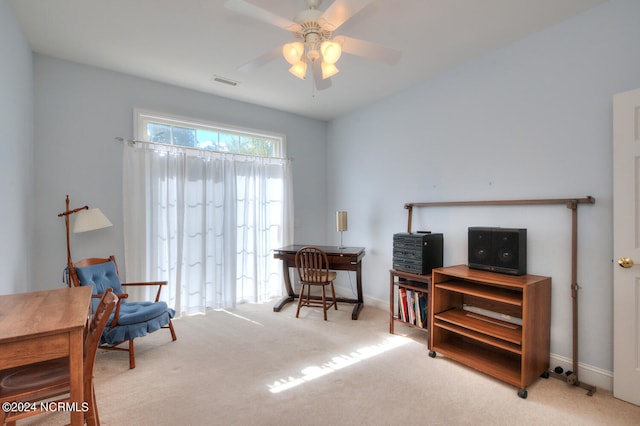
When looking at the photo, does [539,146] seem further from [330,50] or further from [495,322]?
[330,50]

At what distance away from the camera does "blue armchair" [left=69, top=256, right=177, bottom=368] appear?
2312mm

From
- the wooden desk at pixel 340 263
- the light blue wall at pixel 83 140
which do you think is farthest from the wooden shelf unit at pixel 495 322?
the light blue wall at pixel 83 140

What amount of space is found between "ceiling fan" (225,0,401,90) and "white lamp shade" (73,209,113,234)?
1.93 meters

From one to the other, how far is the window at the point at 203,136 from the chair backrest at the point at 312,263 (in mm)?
1532

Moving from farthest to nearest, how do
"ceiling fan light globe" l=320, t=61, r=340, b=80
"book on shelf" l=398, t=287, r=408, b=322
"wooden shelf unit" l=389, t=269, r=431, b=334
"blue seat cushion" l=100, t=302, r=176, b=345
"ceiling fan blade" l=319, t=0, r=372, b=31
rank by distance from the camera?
"book on shelf" l=398, t=287, r=408, b=322
"wooden shelf unit" l=389, t=269, r=431, b=334
"blue seat cushion" l=100, t=302, r=176, b=345
"ceiling fan light globe" l=320, t=61, r=340, b=80
"ceiling fan blade" l=319, t=0, r=372, b=31

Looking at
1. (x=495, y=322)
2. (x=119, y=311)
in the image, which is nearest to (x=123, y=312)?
(x=119, y=311)

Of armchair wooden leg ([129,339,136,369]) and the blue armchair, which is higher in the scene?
the blue armchair

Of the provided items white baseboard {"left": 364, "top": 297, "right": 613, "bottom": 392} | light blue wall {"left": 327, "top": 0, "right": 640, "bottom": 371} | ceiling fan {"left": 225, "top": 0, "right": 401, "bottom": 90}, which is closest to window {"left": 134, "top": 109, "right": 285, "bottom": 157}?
light blue wall {"left": 327, "top": 0, "right": 640, "bottom": 371}

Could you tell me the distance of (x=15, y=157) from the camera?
2244 mm

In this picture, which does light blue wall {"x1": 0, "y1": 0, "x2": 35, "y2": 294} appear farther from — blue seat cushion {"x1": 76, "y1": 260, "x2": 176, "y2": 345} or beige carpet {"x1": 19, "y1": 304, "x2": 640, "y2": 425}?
beige carpet {"x1": 19, "y1": 304, "x2": 640, "y2": 425}

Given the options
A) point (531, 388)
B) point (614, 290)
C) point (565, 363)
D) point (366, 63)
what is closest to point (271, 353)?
point (531, 388)

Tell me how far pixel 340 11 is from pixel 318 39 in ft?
0.94

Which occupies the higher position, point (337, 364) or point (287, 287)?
point (287, 287)

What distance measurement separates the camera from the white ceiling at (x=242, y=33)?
2.09m
